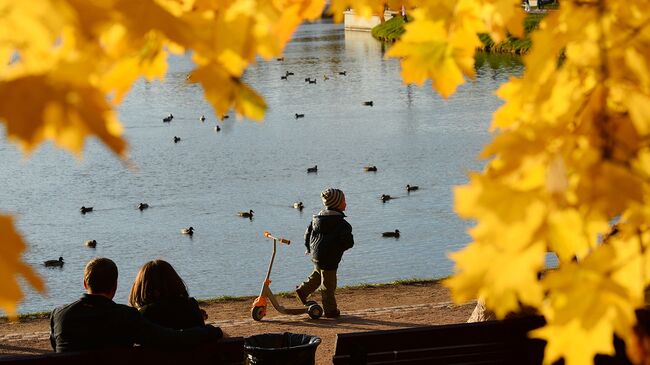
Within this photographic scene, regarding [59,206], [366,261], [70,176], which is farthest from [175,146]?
[366,261]

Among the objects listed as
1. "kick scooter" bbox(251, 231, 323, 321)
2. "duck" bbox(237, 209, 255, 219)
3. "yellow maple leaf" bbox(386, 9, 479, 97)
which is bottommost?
"kick scooter" bbox(251, 231, 323, 321)

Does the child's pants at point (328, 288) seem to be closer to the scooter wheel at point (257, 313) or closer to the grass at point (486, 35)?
the scooter wheel at point (257, 313)

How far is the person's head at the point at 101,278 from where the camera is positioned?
4.89 m

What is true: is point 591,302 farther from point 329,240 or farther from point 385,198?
point 385,198

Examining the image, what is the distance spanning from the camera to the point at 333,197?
925cm

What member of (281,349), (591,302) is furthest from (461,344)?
(591,302)

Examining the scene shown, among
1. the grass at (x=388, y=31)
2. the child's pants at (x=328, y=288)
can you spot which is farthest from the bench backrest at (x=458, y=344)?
the grass at (x=388, y=31)

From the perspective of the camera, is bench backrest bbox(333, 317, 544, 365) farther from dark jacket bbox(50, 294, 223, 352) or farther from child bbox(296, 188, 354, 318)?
child bbox(296, 188, 354, 318)

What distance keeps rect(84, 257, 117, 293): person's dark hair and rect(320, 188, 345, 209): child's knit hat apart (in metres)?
4.32

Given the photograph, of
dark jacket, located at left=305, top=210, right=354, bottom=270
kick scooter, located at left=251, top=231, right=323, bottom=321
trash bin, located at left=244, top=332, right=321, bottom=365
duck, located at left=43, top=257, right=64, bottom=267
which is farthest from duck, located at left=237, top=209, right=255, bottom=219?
trash bin, located at left=244, top=332, right=321, bottom=365

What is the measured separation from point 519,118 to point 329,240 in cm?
661

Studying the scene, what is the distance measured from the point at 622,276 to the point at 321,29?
253ft

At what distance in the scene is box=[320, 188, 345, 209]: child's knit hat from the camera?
9.20 m

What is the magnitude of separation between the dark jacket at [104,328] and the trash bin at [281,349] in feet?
4.52
